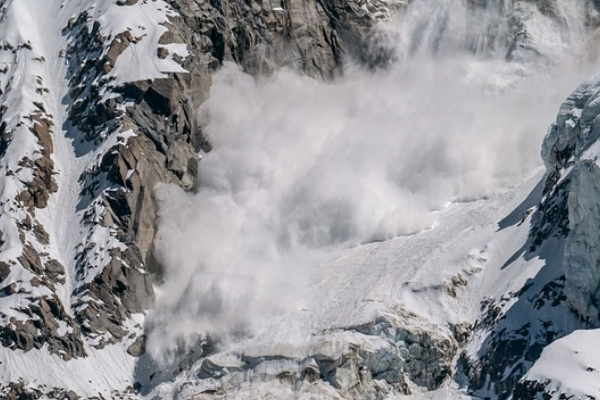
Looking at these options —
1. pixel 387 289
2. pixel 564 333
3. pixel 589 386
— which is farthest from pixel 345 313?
pixel 589 386

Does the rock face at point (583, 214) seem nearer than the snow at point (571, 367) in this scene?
No

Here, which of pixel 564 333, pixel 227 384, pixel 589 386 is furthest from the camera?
pixel 227 384

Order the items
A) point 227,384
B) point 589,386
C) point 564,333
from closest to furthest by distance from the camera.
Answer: point 589,386
point 564,333
point 227,384

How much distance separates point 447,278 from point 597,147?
77.2 feet

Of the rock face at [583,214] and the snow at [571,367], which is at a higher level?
the rock face at [583,214]

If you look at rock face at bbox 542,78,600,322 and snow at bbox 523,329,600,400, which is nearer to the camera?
snow at bbox 523,329,600,400

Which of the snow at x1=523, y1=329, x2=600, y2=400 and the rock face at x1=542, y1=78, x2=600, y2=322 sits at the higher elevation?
the rock face at x1=542, y1=78, x2=600, y2=322

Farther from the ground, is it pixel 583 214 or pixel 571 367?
pixel 583 214

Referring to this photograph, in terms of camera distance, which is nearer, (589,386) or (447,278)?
(589,386)

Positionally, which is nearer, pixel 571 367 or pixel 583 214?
pixel 571 367

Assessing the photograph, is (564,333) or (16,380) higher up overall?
(564,333)

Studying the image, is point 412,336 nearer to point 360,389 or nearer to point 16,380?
point 360,389

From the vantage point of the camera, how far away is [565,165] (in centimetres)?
19550

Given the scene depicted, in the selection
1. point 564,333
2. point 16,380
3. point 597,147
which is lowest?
point 16,380
